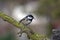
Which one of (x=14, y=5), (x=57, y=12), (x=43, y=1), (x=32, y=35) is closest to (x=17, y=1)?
(x=14, y=5)

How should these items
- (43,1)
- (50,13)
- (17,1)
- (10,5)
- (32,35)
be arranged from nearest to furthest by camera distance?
(32,35)
(50,13)
(43,1)
(10,5)
(17,1)

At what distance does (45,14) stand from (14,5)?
1882 millimetres

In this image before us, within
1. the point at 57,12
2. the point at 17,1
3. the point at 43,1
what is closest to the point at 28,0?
the point at 17,1

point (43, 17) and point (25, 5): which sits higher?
point (25, 5)

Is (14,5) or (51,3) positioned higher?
(14,5)

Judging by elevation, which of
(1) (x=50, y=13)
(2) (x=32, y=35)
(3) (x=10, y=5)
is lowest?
(2) (x=32, y=35)

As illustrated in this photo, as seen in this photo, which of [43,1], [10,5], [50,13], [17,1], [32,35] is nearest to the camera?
[32,35]

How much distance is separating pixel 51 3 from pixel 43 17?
1.11 ft

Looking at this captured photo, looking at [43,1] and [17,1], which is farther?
[17,1]

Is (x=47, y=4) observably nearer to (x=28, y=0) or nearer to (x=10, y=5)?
(x=10, y=5)

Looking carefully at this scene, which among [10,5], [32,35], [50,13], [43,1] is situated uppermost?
[10,5]

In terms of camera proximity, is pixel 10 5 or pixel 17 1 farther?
pixel 17 1

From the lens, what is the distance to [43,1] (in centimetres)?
628

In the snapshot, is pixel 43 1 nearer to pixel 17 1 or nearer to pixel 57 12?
pixel 57 12
